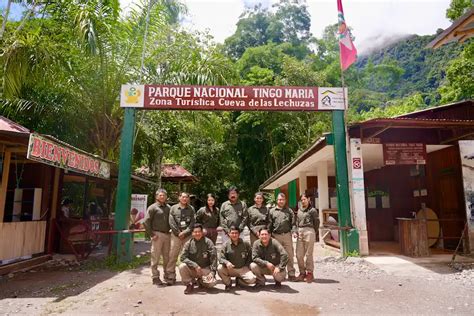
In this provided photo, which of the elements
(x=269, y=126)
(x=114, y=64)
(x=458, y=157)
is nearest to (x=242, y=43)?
(x=269, y=126)

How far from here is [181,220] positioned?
21.9ft

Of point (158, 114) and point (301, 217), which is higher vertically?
point (158, 114)

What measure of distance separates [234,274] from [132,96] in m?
4.95

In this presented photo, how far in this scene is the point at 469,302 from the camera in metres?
5.13

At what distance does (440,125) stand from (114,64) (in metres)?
8.59

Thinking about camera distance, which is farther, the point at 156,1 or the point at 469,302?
the point at 156,1

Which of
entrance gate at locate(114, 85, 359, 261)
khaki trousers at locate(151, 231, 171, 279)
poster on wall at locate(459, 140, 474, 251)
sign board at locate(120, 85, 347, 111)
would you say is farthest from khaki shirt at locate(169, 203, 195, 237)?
poster on wall at locate(459, 140, 474, 251)

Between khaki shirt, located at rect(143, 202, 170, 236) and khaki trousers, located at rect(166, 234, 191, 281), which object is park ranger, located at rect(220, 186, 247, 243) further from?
A: khaki shirt, located at rect(143, 202, 170, 236)

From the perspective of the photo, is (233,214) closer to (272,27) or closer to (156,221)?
(156,221)

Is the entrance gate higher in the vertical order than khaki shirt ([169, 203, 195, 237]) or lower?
higher

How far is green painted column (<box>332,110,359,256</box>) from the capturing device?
27.1 ft

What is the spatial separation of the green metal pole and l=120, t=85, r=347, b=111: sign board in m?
0.50

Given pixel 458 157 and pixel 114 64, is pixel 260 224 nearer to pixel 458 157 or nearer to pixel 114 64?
pixel 458 157

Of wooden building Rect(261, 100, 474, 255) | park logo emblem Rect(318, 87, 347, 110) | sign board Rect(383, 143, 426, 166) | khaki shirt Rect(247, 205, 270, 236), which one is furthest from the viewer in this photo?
park logo emblem Rect(318, 87, 347, 110)
